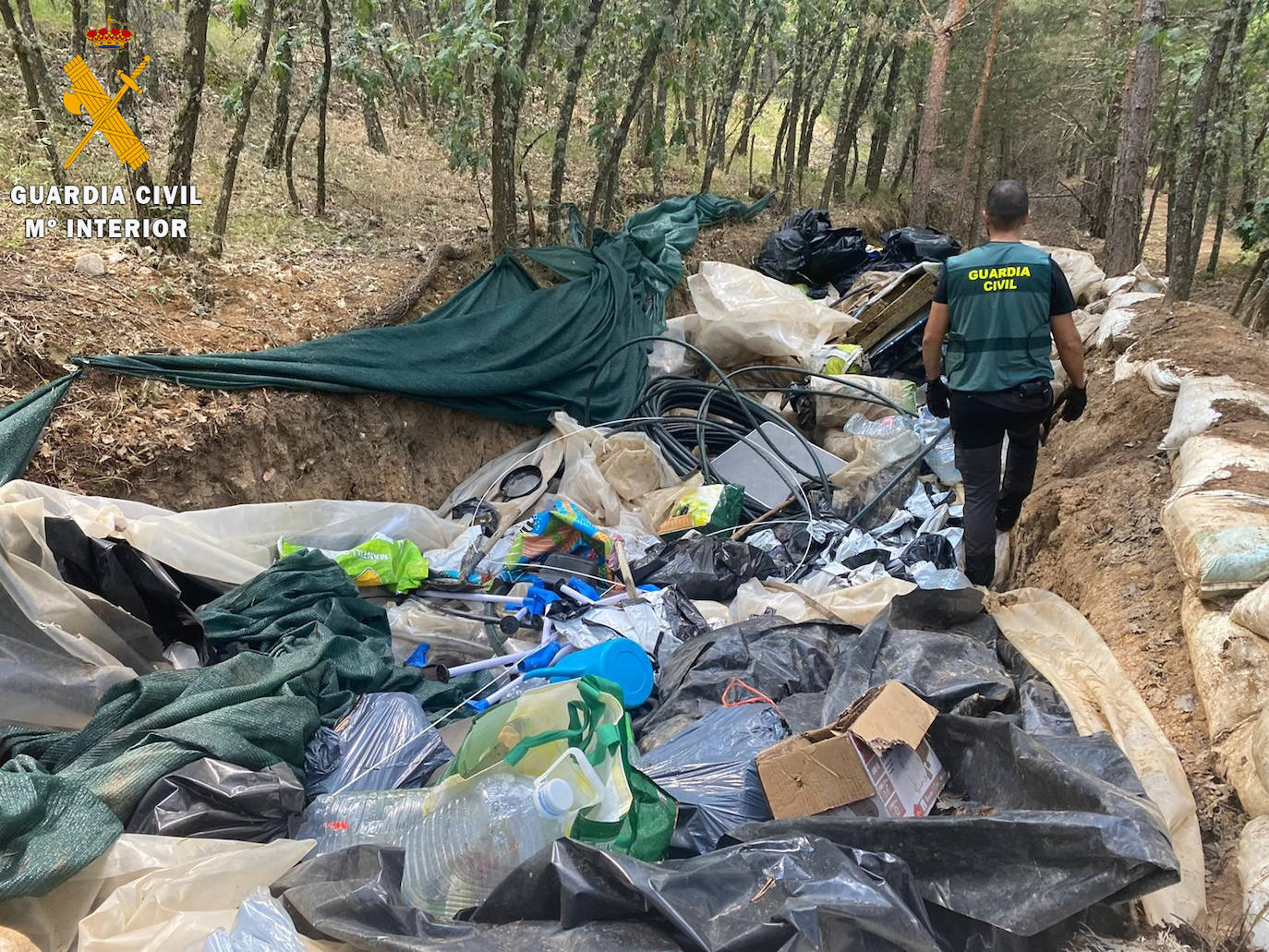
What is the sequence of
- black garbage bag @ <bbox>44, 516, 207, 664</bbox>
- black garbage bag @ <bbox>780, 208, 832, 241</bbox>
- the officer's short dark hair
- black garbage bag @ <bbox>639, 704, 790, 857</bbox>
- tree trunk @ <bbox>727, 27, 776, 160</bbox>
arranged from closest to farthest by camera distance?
black garbage bag @ <bbox>639, 704, 790, 857</bbox>, black garbage bag @ <bbox>44, 516, 207, 664</bbox>, the officer's short dark hair, black garbage bag @ <bbox>780, 208, 832, 241</bbox>, tree trunk @ <bbox>727, 27, 776, 160</bbox>

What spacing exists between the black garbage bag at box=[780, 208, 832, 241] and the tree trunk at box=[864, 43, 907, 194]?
5.48 metres

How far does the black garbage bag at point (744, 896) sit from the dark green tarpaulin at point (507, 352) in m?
3.46

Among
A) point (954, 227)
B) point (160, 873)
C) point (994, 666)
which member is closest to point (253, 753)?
point (160, 873)

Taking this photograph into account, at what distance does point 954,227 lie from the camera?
14.7 m

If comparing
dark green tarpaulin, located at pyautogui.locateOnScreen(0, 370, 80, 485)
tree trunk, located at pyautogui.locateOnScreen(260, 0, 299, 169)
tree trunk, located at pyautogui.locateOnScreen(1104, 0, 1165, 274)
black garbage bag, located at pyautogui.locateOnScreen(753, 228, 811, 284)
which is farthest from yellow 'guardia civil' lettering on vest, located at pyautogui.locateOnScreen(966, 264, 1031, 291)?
tree trunk, located at pyautogui.locateOnScreen(1104, 0, 1165, 274)

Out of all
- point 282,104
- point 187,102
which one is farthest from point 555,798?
point 282,104

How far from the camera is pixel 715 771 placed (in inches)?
87.0

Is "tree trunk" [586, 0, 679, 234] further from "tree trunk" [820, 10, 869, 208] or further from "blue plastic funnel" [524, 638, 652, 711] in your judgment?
"blue plastic funnel" [524, 638, 652, 711]

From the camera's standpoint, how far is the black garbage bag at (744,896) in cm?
146

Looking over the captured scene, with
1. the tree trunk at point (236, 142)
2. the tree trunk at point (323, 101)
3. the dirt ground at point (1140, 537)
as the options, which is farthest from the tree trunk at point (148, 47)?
the dirt ground at point (1140, 537)

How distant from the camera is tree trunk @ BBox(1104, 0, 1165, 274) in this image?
25.4 ft

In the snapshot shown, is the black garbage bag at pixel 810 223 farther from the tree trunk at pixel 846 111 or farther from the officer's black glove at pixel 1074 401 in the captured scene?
the officer's black glove at pixel 1074 401

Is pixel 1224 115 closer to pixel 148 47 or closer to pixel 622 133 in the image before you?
pixel 622 133

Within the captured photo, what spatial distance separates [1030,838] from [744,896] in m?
0.57
